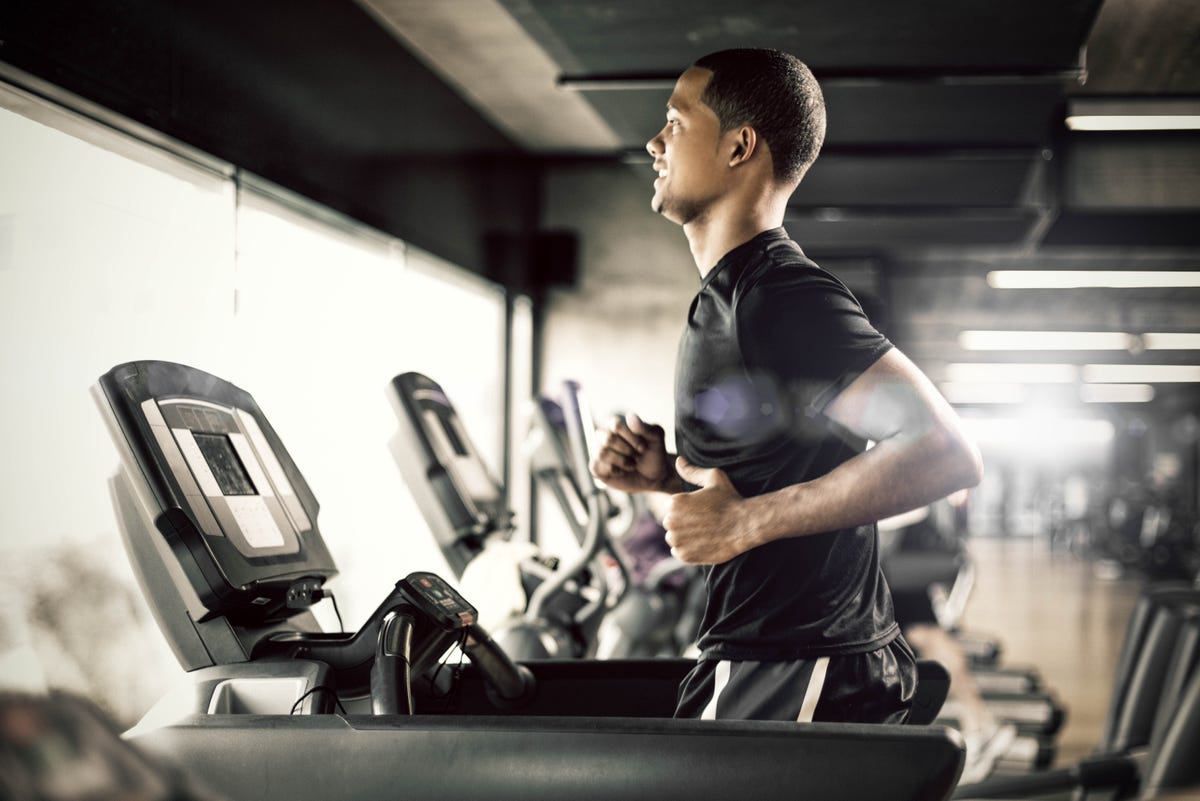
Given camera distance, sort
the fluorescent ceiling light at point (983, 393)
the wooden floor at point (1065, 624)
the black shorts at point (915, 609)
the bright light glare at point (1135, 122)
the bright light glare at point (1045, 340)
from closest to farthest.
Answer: the bright light glare at point (1135, 122)
the black shorts at point (915, 609)
the wooden floor at point (1065, 624)
the bright light glare at point (1045, 340)
the fluorescent ceiling light at point (983, 393)

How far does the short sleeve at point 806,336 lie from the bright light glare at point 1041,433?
23.4m

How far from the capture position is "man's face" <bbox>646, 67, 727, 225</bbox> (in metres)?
1.43

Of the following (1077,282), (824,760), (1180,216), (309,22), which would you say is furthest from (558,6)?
(1077,282)

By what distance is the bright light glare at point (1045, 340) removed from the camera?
12258 millimetres

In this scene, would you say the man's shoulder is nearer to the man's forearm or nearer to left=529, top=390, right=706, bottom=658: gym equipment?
the man's forearm

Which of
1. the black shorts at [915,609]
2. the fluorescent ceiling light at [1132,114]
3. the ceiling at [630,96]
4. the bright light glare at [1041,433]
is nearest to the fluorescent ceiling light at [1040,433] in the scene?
the bright light glare at [1041,433]

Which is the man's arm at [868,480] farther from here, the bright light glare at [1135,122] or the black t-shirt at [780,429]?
the bright light glare at [1135,122]

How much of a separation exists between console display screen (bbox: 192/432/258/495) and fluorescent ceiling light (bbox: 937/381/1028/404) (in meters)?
16.9

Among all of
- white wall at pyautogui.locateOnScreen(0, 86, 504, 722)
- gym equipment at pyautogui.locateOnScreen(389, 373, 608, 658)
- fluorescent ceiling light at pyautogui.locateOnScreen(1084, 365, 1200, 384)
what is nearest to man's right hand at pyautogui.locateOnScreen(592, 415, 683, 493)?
white wall at pyautogui.locateOnScreen(0, 86, 504, 722)

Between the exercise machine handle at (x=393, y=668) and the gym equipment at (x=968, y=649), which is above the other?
the exercise machine handle at (x=393, y=668)

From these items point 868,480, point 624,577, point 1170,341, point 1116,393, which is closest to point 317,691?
point 868,480

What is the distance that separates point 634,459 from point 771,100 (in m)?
0.47

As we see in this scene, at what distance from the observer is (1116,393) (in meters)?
20.4

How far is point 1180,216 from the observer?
15.8 feet
